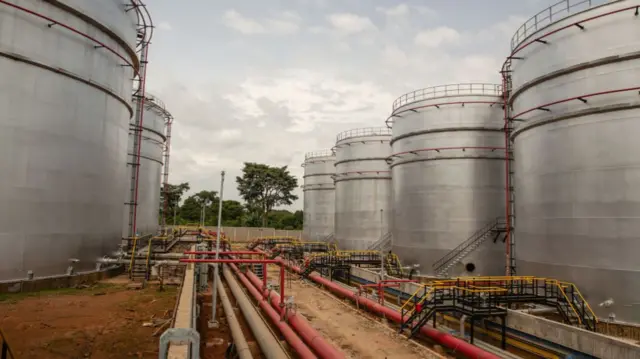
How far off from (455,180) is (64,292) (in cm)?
2349

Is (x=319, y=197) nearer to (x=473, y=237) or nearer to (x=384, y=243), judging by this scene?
(x=384, y=243)

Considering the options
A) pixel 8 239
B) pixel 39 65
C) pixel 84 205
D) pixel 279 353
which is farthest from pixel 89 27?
pixel 279 353

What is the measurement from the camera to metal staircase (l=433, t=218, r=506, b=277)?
89.9 feet

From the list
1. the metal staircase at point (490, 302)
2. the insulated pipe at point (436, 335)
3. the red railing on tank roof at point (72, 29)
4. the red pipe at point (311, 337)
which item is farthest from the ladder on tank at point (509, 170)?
the red railing on tank roof at point (72, 29)

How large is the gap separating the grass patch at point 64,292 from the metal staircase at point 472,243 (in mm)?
19489

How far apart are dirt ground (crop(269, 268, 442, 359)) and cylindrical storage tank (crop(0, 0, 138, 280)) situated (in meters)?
12.3

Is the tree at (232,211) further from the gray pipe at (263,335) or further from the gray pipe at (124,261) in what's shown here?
the gray pipe at (263,335)

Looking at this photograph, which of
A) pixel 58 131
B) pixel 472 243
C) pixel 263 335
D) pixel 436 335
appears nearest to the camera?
pixel 263 335

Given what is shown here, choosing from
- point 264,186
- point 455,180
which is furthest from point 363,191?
point 264,186

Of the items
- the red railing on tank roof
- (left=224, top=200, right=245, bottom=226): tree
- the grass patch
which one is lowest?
the grass patch

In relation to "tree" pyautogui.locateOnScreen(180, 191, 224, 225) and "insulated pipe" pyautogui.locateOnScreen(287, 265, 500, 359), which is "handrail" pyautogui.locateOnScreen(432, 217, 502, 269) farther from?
"tree" pyautogui.locateOnScreen(180, 191, 224, 225)

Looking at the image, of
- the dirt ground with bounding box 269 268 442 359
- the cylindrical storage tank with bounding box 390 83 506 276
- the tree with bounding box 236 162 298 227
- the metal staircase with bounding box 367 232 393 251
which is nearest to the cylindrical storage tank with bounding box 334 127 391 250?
the metal staircase with bounding box 367 232 393 251

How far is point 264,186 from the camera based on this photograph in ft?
279

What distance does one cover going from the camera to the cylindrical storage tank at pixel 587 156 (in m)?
16.5
